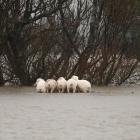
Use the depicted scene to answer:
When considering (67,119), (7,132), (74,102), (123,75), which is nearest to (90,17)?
(123,75)

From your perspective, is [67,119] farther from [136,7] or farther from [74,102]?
[136,7]

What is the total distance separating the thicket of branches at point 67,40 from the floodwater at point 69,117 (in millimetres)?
5441

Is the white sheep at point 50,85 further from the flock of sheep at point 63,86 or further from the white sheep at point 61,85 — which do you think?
the white sheep at point 61,85

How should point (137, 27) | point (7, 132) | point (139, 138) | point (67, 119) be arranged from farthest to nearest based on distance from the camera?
point (137, 27), point (67, 119), point (7, 132), point (139, 138)

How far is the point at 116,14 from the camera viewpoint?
31219 millimetres

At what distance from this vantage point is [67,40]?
3041 cm

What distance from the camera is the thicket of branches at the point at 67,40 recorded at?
1119 inches

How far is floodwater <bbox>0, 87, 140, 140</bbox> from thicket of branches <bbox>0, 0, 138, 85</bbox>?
17.9ft

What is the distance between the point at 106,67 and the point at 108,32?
197 centimetres

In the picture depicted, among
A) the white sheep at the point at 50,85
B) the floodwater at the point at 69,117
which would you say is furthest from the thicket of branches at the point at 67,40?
the floodwater at the point at 69,117

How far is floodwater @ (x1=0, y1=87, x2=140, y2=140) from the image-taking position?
13000mm

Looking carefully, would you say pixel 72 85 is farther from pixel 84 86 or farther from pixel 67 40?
pixel 67 40

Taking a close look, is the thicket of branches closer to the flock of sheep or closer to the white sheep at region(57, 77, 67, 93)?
the flock of sheep

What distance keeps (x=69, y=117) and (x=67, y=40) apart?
14.5 metres
